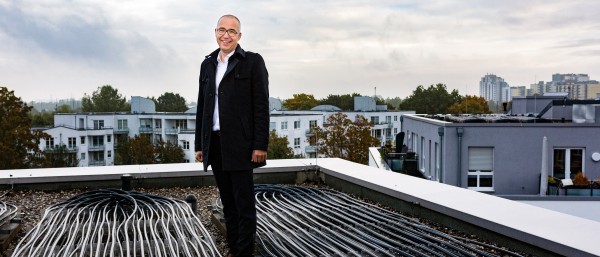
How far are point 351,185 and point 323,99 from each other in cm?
7227

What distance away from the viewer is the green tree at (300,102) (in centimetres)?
7262

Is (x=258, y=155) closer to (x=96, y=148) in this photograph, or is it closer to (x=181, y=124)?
(x=181, y=124)

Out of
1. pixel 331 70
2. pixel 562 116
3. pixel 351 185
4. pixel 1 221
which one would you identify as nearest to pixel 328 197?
pixel 351 185

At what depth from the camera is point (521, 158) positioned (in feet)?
53.1

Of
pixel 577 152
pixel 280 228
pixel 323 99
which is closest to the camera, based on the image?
pixel 280 228

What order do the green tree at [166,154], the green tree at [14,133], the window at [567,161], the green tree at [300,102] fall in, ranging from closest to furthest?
the window at [567,161], the green tree at [14,133], the green tree at [166,154], the green tree at [300,102]

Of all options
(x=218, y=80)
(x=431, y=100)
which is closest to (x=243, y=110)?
(x=218, y=80)

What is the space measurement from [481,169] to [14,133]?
25.1 meters

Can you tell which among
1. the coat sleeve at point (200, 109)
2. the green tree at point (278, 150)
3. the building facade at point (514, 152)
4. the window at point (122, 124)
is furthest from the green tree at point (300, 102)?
the coat sleeve at point (200, 109)

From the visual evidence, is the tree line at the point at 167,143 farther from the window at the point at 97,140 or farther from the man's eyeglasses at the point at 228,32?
the man's eyeglasses at the point at 228,32

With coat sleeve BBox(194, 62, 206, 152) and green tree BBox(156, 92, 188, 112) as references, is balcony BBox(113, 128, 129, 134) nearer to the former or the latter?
green tree BBox(156, 92, 188, 112)

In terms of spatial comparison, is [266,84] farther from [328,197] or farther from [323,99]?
[323,99]

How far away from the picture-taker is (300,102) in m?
73.2

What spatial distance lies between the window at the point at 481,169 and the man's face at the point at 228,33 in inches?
544
